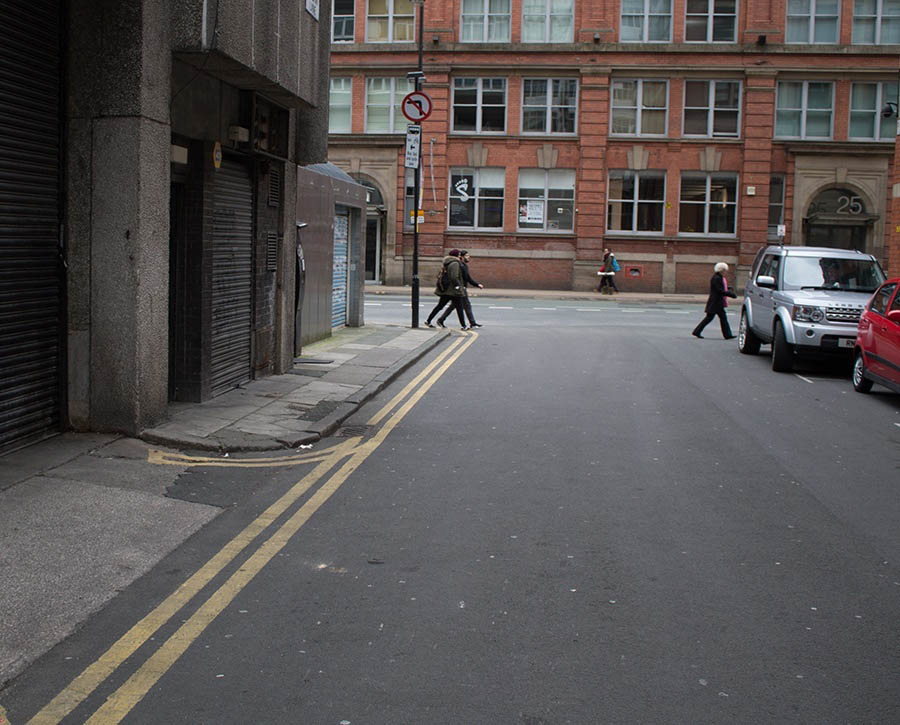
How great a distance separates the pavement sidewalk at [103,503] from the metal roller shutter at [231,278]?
335 millimetres

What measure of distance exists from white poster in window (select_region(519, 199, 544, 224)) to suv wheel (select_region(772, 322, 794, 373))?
2687 cm

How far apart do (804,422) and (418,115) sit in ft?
38.3

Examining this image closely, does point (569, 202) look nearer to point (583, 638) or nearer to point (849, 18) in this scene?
point (849, 18)

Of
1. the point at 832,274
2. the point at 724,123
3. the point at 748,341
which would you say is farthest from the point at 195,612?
the point at 724,123

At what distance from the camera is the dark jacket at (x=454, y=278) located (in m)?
22.1

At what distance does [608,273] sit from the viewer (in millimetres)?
40375

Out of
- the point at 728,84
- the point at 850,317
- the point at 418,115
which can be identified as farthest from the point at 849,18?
the point at 850,317

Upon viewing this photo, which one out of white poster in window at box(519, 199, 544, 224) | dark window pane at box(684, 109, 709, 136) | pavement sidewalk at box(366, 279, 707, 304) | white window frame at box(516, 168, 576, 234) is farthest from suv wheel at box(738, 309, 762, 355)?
dark window pane at box(684, 109, 709, 136)

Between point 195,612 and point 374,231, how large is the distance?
1540 inches

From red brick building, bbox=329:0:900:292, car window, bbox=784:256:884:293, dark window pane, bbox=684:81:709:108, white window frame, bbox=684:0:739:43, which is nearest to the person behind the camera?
car window, bbox=784:256:884:293

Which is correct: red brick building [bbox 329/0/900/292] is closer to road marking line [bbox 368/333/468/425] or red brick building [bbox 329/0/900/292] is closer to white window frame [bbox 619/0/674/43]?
white window frame [bbox 619/0/674/43]

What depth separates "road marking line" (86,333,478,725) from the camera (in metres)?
4.07

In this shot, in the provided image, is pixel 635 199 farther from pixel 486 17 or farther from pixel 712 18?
pixel 486 17

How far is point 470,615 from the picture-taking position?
507cm
